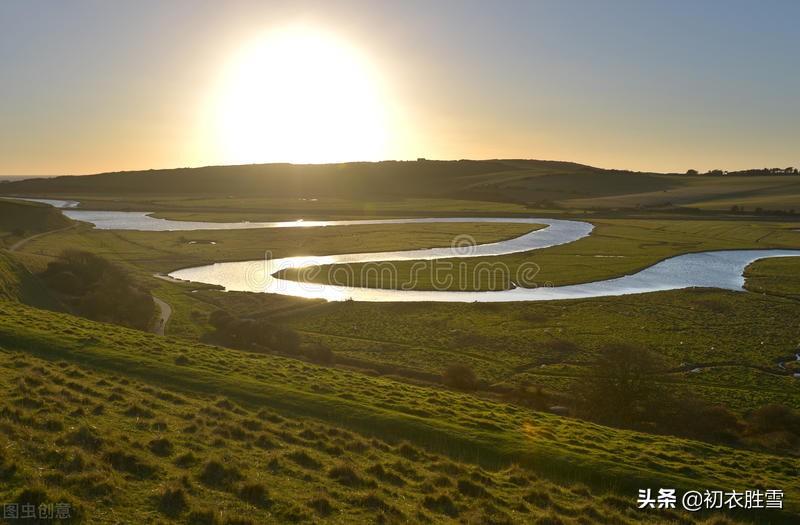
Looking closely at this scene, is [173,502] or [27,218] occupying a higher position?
[27,218]

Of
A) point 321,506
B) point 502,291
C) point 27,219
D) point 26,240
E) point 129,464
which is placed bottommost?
point 502,291

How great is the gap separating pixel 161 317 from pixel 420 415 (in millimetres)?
32677

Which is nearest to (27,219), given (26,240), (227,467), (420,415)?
(26,240)

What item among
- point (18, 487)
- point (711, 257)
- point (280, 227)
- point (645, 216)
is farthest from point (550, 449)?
point (645, 216)

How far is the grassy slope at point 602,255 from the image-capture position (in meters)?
72.1

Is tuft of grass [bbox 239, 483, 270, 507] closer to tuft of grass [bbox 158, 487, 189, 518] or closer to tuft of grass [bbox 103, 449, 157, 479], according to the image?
tuft of grass [bbox 158, 487, 189, 518]

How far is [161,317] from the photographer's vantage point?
165 ft

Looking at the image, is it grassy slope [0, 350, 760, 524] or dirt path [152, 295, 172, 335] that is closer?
grassy slope [0, 350, 760, 524]

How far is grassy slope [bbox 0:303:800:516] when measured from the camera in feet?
66.8

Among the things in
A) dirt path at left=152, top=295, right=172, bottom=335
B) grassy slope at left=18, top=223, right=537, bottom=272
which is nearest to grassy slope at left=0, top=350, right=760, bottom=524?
dirt path at left=152, top=295, right=172, bottom=335

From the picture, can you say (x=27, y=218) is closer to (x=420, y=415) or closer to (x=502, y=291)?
(x=502, y=291)

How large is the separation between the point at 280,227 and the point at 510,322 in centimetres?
8763

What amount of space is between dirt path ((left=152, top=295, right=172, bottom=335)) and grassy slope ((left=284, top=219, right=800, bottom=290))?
19.6 m

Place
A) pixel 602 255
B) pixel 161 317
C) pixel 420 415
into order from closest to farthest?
pixel 420 415, pixel 161 317, pixel 602 255
